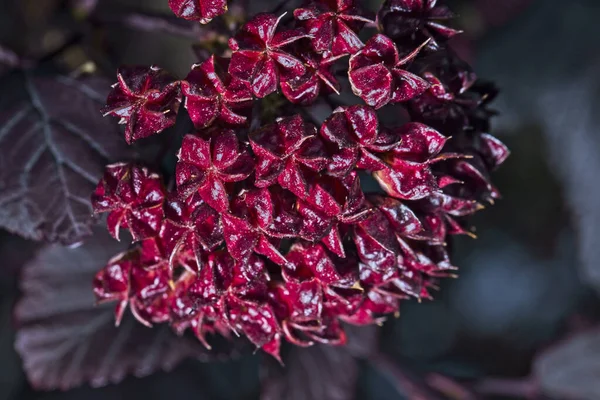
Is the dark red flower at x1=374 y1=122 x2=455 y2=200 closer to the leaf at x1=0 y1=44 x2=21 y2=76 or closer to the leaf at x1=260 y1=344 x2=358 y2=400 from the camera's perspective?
the leaf at x1=260 y1=344 x2=358 y2=400

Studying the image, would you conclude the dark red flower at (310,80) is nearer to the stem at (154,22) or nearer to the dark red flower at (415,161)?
the dark red flower at (415,161)

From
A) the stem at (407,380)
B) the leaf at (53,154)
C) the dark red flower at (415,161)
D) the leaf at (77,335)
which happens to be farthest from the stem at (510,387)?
the leaf at (53,154)

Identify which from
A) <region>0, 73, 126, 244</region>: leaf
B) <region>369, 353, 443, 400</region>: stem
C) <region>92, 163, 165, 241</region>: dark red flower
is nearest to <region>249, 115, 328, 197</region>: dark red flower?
<region>92, 163, 165, 241</region>: dark red flower

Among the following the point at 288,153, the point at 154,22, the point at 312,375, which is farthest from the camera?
the point at 312,375

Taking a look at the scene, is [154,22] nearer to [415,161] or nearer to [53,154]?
[53,154]

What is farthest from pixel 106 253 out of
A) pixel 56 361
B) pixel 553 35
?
pixel 553 35

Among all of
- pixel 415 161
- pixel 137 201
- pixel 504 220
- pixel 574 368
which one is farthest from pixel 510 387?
pixel 137 201
